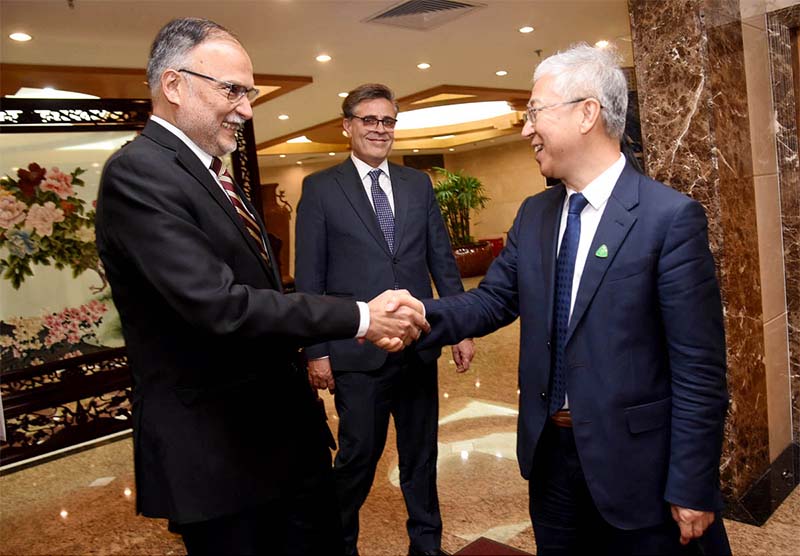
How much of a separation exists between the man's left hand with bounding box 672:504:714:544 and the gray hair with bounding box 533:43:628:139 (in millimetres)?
911

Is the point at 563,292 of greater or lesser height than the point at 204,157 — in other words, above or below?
below

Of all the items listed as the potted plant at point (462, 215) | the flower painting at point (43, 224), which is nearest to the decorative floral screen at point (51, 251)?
the flower painting at point (43, 224)

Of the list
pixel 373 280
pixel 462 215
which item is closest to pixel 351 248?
pixel 373 280

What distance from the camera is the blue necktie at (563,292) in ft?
5.65

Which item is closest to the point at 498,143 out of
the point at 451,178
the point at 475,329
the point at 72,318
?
the point at 451,178

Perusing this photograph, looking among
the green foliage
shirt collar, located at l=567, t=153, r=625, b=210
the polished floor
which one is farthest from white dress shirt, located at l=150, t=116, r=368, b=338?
the green foliage

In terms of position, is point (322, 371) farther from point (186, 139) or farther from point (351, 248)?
point (186, 139)

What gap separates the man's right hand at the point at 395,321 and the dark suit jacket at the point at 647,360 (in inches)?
19.3

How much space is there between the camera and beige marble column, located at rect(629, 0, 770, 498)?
2.84m

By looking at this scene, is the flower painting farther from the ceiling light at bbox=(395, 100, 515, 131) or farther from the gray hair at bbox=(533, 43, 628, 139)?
the ceiling light at bbox=(395, 100, 515, 131)

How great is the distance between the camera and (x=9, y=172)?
14.1 ft

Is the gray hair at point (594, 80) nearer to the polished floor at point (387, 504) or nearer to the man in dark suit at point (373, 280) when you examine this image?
the man in dark suit at point (373, 280)

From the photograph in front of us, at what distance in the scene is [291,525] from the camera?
1.83 m

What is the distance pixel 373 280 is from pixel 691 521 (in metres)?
1.46
